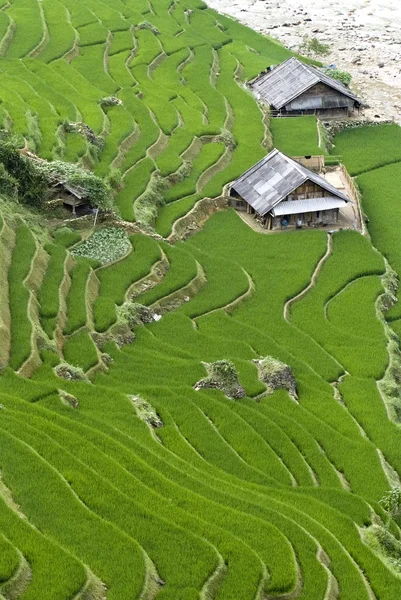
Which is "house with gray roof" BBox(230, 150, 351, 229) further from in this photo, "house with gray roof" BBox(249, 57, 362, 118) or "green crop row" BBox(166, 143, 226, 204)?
"house with gray roof" BBox(249, 57, 362, 118)

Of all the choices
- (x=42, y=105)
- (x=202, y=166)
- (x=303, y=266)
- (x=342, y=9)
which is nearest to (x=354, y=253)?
(x=303, y=266)

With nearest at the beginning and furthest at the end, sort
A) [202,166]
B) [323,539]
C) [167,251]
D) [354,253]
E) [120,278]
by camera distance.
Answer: [323,539] < [120,278] < [167,251] < [354,253] < [202,166]

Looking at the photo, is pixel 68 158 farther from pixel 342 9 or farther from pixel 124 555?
pixel 342 9

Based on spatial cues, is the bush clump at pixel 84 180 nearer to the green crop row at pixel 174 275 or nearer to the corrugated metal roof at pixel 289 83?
the green crop row at pixel 174 275

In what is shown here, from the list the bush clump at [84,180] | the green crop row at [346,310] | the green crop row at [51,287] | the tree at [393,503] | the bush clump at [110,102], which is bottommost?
the tree at [393,503]

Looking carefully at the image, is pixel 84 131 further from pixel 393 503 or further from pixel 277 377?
pixel 393 503

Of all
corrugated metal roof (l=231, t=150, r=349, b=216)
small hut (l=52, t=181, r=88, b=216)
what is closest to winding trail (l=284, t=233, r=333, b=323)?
corrugated metal roof (l=231, t=150, r=349, b=216)

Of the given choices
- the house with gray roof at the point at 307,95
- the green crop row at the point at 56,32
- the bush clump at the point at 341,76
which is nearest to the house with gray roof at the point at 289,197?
the house with gray roof at the point at 307,95
